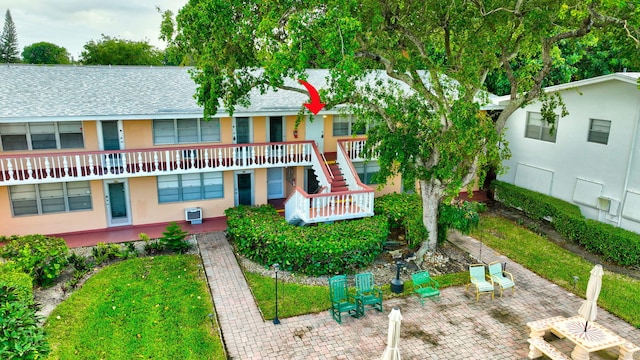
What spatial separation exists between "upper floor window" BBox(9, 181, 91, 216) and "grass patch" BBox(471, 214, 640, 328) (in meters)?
15.7

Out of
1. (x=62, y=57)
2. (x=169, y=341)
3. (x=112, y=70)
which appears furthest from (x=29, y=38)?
(x=169, y=341)

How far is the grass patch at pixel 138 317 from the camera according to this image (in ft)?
33.3

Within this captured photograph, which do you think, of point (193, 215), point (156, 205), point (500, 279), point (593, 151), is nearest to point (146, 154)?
point (156, 205)

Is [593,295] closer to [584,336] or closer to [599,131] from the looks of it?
[584,336]

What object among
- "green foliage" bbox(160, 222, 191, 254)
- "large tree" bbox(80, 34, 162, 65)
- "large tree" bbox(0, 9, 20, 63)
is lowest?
"green foliage" bbox(160, 222, 191, 254)

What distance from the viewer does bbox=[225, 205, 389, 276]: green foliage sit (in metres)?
13.8

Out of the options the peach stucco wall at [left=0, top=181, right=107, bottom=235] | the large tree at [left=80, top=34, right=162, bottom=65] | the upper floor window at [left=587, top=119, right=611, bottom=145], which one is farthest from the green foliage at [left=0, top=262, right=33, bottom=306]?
the large tree at [left=80, top=34, right=162, bottom=65]

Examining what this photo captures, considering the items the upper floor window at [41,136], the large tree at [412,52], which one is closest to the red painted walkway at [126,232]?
the upper floor window at [41,136]

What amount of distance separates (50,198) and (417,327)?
14.2m

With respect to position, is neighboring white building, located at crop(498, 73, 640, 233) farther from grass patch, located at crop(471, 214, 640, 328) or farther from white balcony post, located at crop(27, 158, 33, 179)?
white balcony post, located at crop(27, 158, 33, 179)

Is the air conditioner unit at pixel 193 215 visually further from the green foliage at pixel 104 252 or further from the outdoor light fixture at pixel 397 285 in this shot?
the outdoor light fixture at pixel 397 285

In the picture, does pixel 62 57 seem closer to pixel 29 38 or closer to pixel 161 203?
pixel 29 38

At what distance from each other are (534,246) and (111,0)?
51.9m

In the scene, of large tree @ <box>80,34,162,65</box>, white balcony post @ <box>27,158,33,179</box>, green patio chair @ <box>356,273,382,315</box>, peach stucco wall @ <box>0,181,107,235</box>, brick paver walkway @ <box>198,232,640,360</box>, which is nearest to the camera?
brick paver walkway @ <box>198,232,640,360</box>
